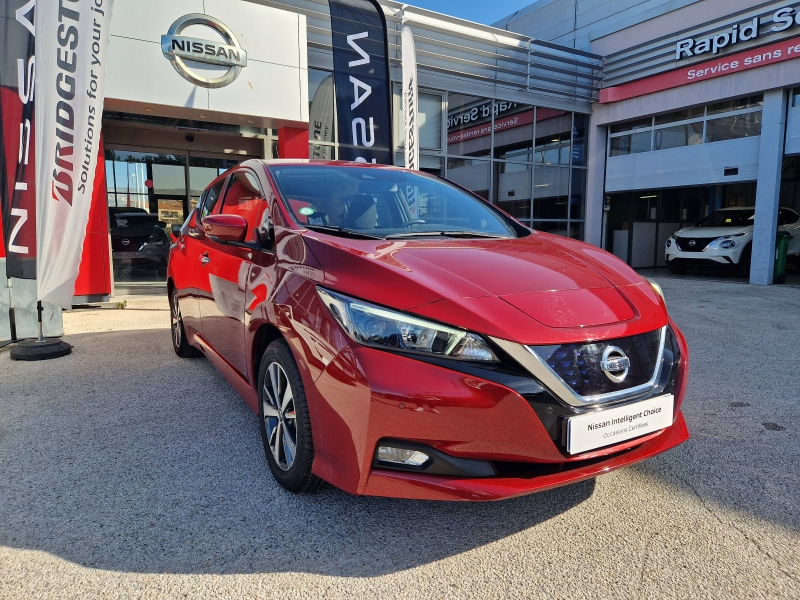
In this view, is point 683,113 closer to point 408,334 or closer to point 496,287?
point 496,287

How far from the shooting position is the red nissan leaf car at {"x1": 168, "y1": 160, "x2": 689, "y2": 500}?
176 centimetres

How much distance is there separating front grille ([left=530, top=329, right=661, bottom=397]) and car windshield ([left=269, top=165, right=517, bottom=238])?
1.07 m

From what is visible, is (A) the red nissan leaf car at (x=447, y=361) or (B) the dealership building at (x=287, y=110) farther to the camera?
(B) the dealership building at (x=287, y=110)

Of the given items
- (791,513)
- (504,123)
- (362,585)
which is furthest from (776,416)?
(504,123)

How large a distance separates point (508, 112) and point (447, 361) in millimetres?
13332

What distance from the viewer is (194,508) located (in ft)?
7.50

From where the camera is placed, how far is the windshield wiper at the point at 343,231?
2477 millimetres

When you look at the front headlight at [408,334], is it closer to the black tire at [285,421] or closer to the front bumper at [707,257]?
the black tire at [285,421]

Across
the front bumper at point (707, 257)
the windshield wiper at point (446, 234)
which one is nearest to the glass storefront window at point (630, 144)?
the front bumper at point (707, 257)

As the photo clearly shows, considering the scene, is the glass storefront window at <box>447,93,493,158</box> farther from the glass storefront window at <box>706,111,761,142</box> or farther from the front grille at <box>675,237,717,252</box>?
the glass storefront window at <box>706,111,761,142</box>

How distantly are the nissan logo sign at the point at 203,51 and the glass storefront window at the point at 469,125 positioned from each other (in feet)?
19.5

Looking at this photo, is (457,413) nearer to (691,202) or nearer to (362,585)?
(362,585)

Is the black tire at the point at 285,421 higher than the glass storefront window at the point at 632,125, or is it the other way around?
the glass storefront window at the point at 632,125

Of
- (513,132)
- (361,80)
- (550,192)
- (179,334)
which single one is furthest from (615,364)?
(550,192)
